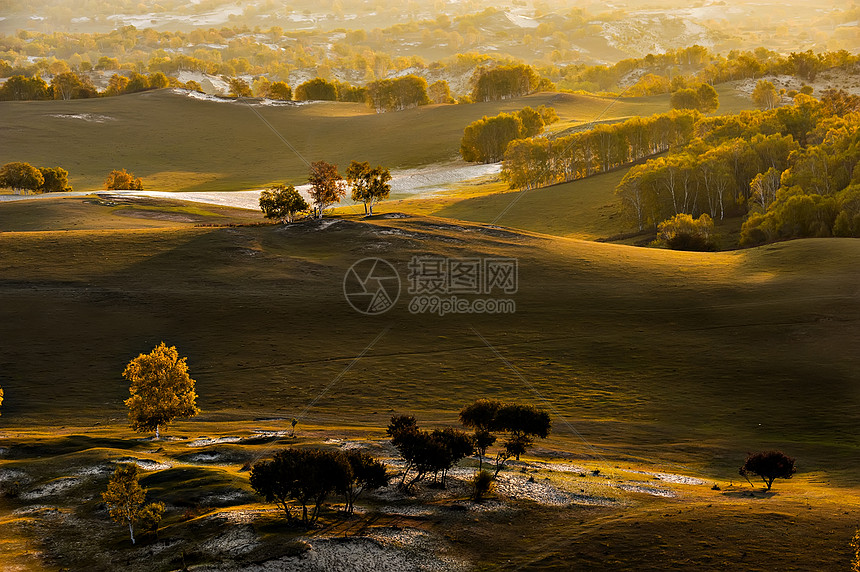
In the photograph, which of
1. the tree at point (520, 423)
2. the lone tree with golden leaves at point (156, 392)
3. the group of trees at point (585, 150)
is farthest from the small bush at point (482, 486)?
the group of trees at point (585, 150)

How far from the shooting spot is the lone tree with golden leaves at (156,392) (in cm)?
4834

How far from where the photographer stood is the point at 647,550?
31.7 meters

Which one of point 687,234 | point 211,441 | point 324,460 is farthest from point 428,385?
point 687,234

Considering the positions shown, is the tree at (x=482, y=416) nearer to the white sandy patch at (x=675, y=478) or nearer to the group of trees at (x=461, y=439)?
the group of trees at (x=461, y=439)

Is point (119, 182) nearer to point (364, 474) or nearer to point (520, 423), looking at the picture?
point (520, 423)

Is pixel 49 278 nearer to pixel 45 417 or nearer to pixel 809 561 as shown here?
pixel 45 417

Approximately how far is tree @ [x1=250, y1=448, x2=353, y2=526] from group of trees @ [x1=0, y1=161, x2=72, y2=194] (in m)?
133

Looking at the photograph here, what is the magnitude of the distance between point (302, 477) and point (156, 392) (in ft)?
68.0

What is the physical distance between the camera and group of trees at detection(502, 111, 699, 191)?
168750 millimetres

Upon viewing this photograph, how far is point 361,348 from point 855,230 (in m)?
80.2

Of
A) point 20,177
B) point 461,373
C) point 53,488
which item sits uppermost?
point 20,177

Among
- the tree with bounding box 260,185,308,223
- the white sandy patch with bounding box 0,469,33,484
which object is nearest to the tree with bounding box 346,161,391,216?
the tree with bounding box 260,185,308,223

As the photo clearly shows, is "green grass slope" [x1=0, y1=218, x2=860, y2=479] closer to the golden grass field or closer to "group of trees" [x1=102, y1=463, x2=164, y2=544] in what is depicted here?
the golden grass field

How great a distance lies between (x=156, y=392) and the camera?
4919cm
